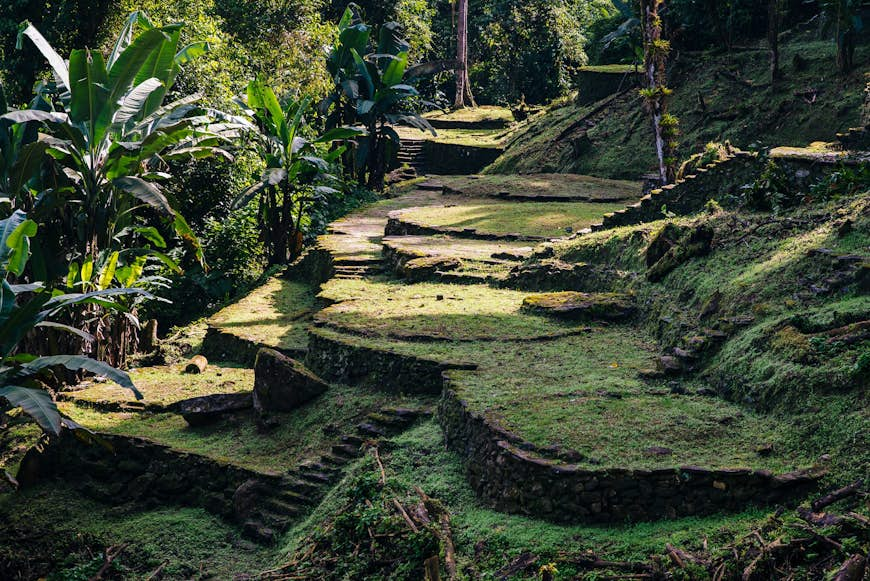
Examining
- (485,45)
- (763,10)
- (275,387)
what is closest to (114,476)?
Result: (275,387)

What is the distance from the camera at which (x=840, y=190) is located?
10.8 meters

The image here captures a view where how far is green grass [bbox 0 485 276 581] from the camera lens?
9.06 meters

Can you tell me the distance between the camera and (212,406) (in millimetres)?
11367

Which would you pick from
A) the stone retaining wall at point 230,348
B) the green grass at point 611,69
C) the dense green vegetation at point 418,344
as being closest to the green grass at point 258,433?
the dense green vegetation at point 418,344

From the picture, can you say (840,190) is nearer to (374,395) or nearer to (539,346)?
(539,346)

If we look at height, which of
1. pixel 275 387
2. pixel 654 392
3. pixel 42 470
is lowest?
pixel 42 470

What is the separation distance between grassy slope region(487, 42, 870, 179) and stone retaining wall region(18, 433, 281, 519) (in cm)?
1106

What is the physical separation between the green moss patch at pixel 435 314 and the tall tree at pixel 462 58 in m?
18.7

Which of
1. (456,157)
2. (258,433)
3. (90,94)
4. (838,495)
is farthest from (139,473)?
(456,157)

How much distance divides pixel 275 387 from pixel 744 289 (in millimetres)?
5123

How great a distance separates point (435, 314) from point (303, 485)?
314 cm

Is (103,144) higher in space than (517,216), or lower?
higher

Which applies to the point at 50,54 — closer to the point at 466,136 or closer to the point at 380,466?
the point at 380,466

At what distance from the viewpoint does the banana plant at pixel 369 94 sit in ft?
70.7
